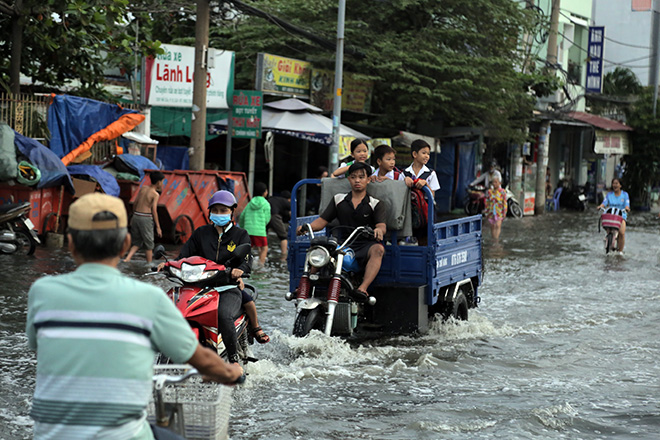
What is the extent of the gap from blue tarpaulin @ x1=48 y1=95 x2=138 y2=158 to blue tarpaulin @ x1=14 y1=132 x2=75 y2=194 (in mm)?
1571

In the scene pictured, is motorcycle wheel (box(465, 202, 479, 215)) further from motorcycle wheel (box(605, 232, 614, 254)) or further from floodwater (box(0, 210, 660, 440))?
floodwater (box(0, 210, 660, 440))

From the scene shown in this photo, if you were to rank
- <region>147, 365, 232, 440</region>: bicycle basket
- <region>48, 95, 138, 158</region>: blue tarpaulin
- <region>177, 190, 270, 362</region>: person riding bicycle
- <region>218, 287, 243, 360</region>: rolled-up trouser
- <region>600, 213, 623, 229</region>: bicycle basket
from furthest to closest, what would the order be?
<region>600, 213, 623, 229</region>: bicycle basket, <region>48, 95, 138, 158</region>: blue tarpaulin, <region>177, 190, 270, 362</region>: person riding bicycle, <region>218, 287, 243, 360</region>: rolled-up trouser, <region>147, 365, 232, 440</region>: bicycle basket

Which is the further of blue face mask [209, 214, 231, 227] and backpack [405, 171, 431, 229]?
backpack [405, 171, 431, 229]

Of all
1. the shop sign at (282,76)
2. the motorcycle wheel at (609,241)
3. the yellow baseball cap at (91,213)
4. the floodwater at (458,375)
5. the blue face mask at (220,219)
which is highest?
the shop sign at (282,76)

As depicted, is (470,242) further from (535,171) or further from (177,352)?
(535,171)

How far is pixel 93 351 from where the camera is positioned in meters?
2.63

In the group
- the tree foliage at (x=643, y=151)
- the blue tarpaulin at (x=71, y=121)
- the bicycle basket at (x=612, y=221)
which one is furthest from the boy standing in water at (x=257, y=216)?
the tree foliage at (x=643, y=151)

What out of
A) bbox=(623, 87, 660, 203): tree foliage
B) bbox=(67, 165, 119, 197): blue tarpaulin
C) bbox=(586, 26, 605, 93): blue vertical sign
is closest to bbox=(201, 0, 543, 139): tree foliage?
bbox=(67, 165, 119, 197): blue tarpaulin

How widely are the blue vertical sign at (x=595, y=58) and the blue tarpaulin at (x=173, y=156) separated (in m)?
21.4

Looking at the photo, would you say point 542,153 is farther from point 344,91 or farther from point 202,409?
point 202,409

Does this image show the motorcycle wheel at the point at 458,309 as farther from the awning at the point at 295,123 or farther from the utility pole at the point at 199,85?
the awning at the point at 295,123

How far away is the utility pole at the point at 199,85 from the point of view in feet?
52.5

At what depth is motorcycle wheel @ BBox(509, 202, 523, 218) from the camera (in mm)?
29409

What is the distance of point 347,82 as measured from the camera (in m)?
25.6
